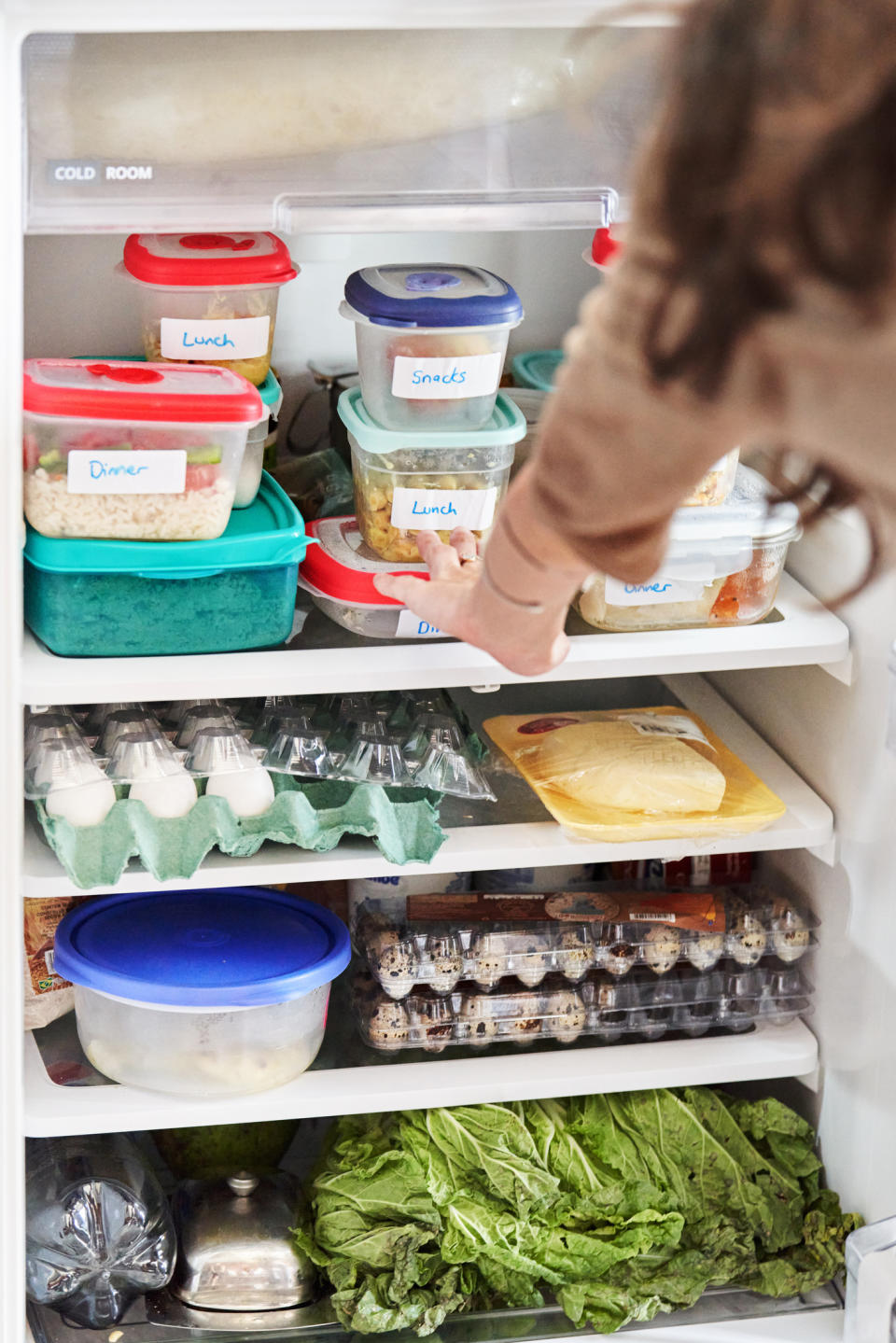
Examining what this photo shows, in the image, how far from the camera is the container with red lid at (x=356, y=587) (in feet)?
4.64

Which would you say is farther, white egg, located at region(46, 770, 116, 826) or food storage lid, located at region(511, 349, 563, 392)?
food storage lid, located at region(511, 349, 563, 392)

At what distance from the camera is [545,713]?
170cm

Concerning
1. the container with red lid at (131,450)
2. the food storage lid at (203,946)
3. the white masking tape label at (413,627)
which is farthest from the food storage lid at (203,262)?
the food storage lid at (203,946)

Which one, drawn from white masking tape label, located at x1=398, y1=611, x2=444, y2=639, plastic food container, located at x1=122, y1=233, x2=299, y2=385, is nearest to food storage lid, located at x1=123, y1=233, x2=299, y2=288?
plastic food container, located at x1=122, y1=233, x2=299, y2=385

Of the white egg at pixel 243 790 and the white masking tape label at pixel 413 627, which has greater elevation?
the white masking tape label at pixel 413 627

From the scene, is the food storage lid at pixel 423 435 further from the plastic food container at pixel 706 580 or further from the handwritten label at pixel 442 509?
the plastic food container at pixel 706 580

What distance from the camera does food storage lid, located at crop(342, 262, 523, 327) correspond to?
1344 millimetres

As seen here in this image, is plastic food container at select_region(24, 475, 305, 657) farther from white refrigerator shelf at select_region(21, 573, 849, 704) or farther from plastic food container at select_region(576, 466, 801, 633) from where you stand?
plastic food container at select_region(576, 466, 801, 633)

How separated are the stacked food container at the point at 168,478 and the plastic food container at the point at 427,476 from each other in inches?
3.6

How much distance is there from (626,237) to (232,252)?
0.85 m

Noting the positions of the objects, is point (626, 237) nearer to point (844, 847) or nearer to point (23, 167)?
point (23, 167)

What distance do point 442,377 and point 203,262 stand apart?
0.80ft

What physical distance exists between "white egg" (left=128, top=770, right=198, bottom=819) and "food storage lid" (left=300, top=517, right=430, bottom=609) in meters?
0.22

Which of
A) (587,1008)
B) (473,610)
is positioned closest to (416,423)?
(473,610)
